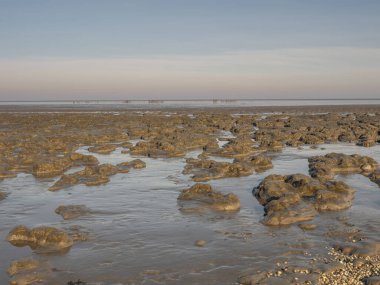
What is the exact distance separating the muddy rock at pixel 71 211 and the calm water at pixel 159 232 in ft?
0.78

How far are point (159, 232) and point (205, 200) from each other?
3.03 meters

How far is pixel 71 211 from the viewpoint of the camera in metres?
12.5

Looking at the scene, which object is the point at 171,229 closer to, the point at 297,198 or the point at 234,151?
the point at 297,198

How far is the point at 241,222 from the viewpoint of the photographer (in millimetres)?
11812

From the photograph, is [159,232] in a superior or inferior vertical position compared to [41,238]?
inferior

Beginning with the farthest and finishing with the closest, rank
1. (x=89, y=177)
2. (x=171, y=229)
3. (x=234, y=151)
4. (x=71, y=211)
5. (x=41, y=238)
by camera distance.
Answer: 1. (x=234, y=151)
2. (x=89, y=177)
3. (x=71, y=211)
4. (x=171, y=229)
5. (x=41, y=238)

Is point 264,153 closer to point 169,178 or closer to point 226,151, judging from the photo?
point 226,151

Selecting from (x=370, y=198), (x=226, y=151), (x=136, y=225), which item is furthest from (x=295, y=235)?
(x=226, y=151)

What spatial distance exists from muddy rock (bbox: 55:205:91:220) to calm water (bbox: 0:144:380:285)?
24cm

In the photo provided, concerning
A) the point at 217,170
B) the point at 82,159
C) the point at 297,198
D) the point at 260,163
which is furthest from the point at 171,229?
the point at 82,159

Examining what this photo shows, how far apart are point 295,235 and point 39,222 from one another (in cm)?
692

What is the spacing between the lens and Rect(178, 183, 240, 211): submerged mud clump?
13.1m

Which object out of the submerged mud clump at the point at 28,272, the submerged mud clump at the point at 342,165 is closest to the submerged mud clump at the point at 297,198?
the submerged mud clump at the point at 342,165

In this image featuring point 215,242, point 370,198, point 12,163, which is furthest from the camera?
point 12,163
